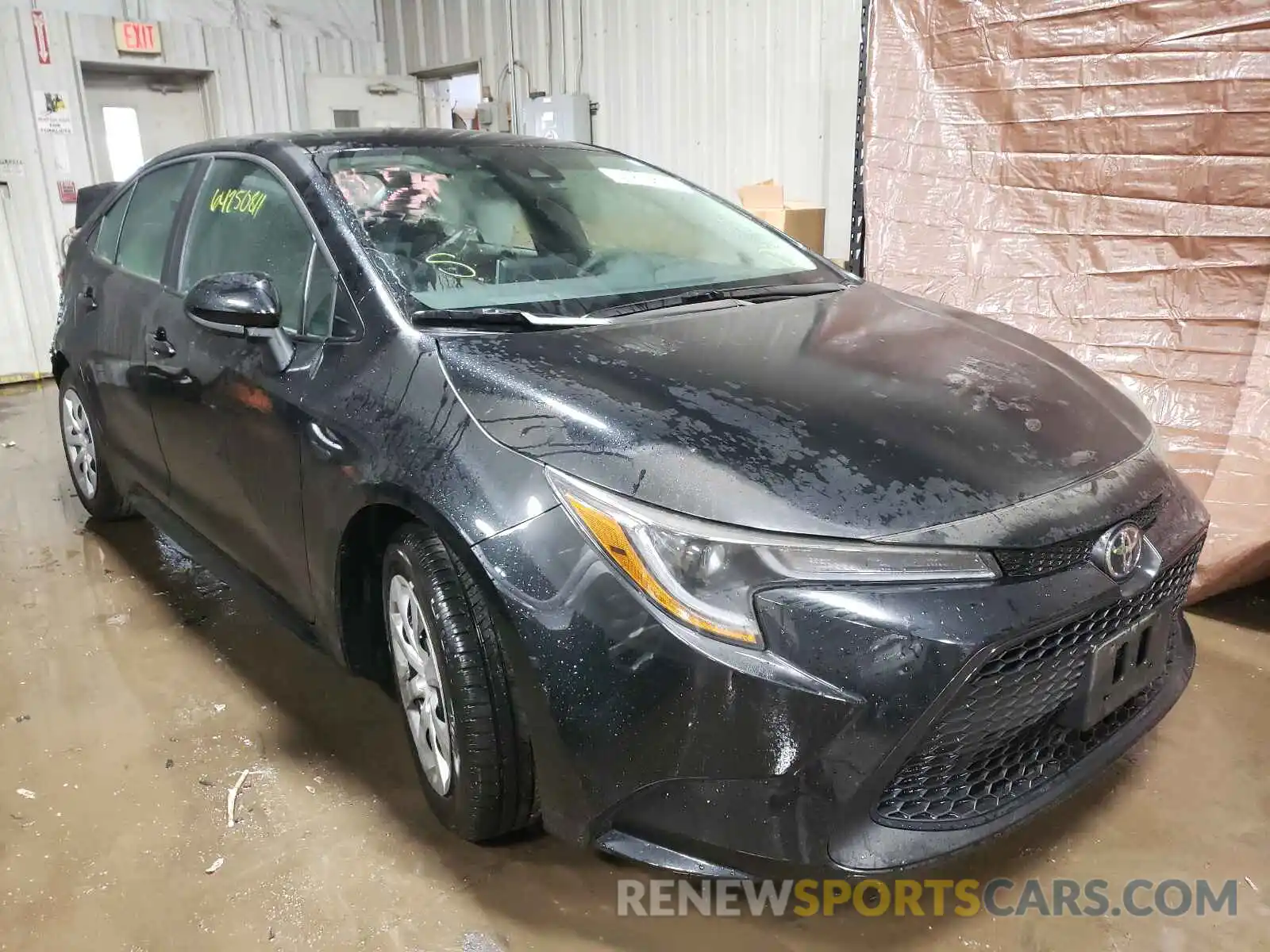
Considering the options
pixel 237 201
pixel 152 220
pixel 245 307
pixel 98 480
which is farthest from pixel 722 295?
pixel 98 480

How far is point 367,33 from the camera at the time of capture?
24.0 feet

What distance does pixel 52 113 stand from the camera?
588 centimetres

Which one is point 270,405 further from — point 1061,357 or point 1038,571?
point 1061,357

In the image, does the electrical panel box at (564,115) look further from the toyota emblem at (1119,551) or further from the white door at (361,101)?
the toyota emblem at (1119,551)

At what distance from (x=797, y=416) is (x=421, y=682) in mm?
801

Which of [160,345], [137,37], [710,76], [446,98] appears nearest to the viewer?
[160,345]

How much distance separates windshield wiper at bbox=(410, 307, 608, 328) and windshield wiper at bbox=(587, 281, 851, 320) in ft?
0.33

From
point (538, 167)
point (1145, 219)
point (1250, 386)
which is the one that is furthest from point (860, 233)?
point (538, 167)

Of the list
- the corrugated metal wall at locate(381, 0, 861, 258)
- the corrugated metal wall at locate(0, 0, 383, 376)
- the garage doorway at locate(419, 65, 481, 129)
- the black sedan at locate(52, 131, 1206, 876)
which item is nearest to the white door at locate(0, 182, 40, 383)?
the corrugated metal wall at locate(0, 0, 383, 376)

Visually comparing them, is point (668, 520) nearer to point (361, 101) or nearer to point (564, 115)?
point (564, 115)

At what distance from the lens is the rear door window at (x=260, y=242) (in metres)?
1.81

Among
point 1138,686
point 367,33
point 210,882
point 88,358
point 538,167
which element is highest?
point 367,33

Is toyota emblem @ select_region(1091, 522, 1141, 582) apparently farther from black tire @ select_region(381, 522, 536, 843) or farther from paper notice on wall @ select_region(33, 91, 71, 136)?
paper notice on wall @ select_region(33, 91, 71, 136)

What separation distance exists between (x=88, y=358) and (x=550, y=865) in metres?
2.18
